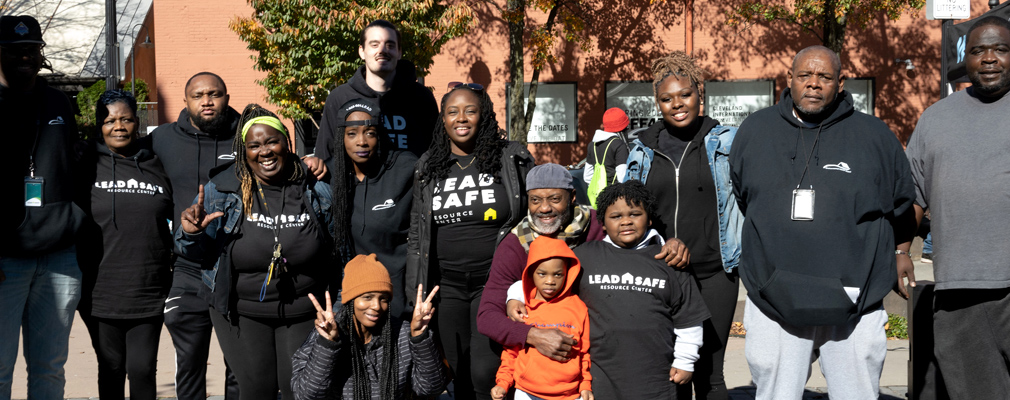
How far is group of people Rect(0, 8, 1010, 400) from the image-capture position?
3.59 metres

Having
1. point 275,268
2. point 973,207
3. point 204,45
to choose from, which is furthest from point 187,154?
point 204,45

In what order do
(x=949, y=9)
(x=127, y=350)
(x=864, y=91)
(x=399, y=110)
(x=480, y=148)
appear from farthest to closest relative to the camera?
(x=864, y=91) → (x=949, y=9) → (x=399, y=110) → (x=127, y=350) → (x=480, y=148)

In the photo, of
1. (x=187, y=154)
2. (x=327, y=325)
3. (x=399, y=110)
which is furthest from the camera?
(x=399, y=110)

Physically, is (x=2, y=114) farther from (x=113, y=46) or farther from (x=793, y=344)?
(x=113, y=46)

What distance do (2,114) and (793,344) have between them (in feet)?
13.1

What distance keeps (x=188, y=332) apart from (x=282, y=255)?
892mm

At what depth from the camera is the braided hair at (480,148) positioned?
4.14 m

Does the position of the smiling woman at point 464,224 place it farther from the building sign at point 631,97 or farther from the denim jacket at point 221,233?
the building sign at point 631,97

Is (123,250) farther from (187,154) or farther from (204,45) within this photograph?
(204,45)

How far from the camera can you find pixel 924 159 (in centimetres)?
377

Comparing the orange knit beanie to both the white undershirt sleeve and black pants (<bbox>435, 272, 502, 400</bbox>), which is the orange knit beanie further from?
the white undershirt sleeve

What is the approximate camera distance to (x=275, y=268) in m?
3.88

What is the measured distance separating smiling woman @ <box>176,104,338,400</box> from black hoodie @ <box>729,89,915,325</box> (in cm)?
213

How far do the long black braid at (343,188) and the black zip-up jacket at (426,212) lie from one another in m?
0.28
